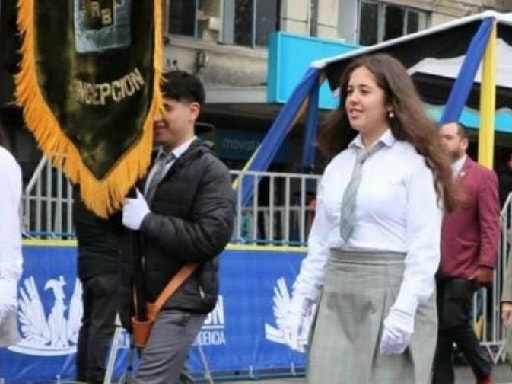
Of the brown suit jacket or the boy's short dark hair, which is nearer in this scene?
the boy's short dark hair

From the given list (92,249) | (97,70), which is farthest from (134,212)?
(92,249)

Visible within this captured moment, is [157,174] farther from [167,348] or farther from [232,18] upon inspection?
[232,18]

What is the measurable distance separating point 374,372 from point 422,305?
1.07 ft

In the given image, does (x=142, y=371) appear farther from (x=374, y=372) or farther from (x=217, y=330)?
(x=217, y=330)

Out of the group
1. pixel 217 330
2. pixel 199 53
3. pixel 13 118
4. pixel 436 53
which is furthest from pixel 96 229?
pixel 199 53

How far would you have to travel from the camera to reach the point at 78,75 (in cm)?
596

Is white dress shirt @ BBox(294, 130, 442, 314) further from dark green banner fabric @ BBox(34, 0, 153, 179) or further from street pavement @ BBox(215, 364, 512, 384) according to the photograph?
street pavement @ BBox(215, 364, 512, 384)

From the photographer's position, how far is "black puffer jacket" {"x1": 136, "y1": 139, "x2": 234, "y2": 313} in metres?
5.65

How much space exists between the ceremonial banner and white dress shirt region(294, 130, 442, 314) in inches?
40.9

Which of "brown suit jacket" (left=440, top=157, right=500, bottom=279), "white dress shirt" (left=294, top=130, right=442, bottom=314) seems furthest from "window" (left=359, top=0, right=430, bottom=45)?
"white dress shirt" (left=294, top=130, right=442, bottom=314)

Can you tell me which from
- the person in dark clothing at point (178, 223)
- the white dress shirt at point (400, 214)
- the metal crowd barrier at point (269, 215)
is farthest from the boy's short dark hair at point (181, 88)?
the metal crowd barrier at point (269, 215)

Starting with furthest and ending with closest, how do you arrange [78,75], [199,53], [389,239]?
[199,53] < [78,75] < [389,239]

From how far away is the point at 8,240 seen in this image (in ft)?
15.4

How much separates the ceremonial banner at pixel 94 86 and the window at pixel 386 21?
20.3 meters
